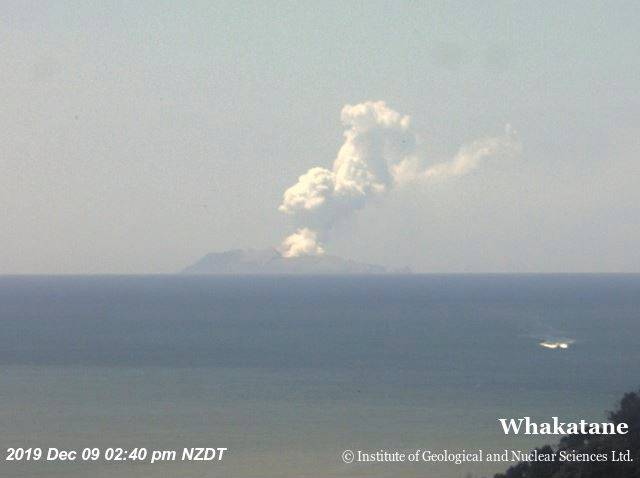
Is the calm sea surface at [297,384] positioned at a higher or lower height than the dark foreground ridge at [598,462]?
higher

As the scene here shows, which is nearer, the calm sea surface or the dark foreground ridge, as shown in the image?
the dark foreground ridge

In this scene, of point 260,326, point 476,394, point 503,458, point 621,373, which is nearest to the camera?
point 503,458

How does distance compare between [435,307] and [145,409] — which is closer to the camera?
[145,409]

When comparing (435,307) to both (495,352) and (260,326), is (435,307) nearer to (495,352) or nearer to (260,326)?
(260,326)

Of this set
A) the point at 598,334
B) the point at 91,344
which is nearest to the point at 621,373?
the point at 598,334

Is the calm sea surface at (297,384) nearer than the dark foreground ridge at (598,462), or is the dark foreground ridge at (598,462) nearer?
the dark foreground ridge at (598,462)

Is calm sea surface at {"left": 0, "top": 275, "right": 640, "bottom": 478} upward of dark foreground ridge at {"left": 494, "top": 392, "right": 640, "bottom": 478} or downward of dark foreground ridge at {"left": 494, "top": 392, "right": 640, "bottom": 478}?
upward
